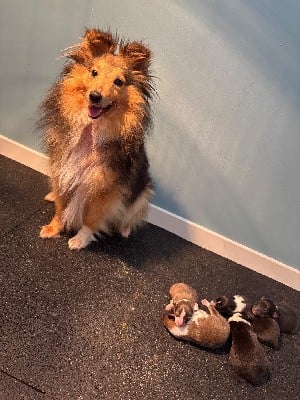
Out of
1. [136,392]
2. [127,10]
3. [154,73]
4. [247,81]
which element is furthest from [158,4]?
[136,392]

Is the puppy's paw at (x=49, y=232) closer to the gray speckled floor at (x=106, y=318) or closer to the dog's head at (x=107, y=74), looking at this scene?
the gray speckled floor at (x=106, y=318)

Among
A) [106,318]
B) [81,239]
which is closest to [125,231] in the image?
[81,239]

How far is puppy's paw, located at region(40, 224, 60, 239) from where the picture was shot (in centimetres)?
272

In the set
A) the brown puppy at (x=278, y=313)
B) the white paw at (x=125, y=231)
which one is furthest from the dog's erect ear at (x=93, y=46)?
the brown puppy at (x=278, y=313)

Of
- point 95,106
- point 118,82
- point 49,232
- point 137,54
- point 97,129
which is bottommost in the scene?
point 49,232

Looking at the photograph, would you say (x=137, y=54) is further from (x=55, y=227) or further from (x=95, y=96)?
(x=55, y=227)

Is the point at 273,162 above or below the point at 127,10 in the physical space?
below

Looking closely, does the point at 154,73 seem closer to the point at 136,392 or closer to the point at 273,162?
the point at 273,162

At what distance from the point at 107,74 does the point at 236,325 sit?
4.12 ft

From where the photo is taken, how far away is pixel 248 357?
2.18 metres

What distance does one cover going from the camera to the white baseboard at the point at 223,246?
3018 millimetres

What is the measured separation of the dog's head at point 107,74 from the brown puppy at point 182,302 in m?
0.90

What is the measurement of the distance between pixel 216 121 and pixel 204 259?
79 cm

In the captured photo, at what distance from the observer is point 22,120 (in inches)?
128
